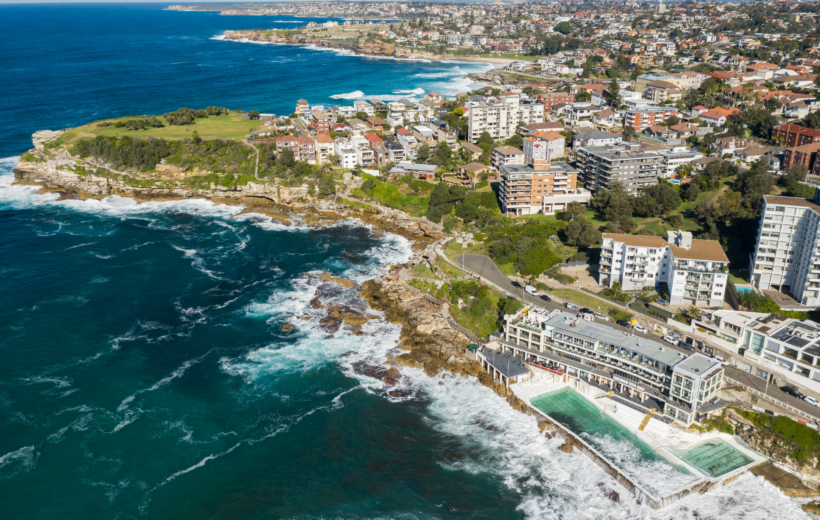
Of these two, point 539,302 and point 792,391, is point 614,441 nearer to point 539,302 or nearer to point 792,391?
point 792,391

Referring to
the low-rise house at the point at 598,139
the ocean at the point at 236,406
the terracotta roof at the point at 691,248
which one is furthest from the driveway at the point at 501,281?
the low-rise house at the point at 598,139

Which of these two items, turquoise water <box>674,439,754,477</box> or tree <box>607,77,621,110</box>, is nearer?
turquoise water <box>674,439,754,477</box>

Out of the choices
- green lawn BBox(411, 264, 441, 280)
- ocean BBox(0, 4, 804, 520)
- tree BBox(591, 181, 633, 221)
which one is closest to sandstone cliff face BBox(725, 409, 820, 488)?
Answer: ocean BBox(0, 4, 804, 520)

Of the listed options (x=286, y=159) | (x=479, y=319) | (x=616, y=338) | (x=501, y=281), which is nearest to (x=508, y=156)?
(x=501, y=281)

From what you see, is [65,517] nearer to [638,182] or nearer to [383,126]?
[638,182]

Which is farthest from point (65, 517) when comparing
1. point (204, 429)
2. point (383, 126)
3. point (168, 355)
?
point (383, 126)

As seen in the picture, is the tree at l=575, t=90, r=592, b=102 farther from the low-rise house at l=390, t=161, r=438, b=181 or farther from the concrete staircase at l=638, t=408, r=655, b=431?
the concrete staircase at l=638, t=408, r=655, b=431
